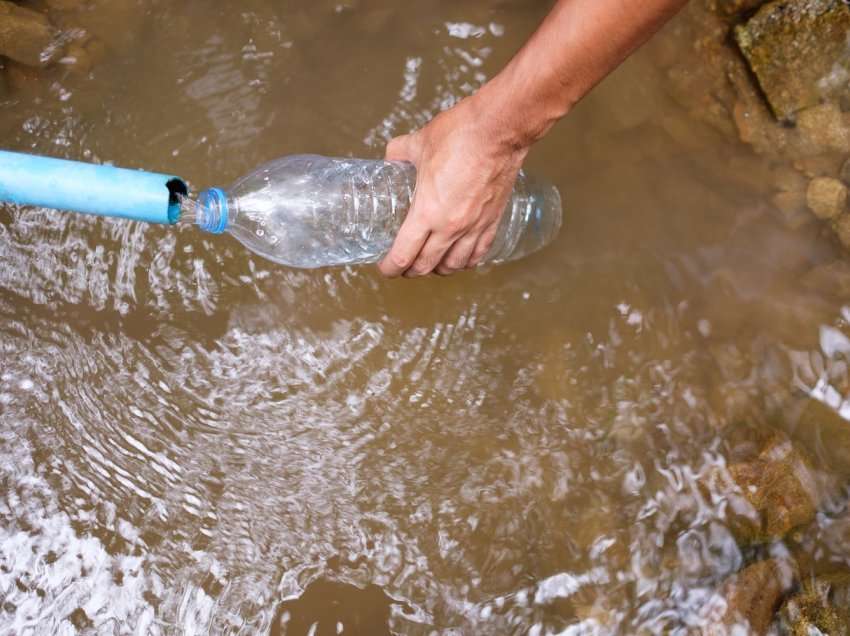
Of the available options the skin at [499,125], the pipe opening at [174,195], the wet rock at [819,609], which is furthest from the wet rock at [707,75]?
the pipe opening at [174,195]

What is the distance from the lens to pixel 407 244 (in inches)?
69.1

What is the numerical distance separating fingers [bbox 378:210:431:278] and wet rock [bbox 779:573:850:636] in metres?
1.28

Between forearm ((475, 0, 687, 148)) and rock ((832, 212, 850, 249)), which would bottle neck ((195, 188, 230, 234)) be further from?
rock ((832, 212, 850, 249))

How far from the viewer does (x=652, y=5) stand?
147 centimetres

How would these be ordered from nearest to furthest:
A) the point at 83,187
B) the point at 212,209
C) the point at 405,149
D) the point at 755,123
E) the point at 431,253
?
the point at 83,187, the point at 212,209, the point at 431,253, the point at 405,149, the point at 755,123

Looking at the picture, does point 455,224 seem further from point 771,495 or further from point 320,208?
point 771,495

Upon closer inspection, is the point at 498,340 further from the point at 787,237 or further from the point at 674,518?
the point at 787,237

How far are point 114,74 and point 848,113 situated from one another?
2163 millimetres

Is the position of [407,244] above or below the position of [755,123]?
below

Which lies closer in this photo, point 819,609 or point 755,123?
point 819,609

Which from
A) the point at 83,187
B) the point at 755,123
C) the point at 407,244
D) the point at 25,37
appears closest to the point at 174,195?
the point at 83,187

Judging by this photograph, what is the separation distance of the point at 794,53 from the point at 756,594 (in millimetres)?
1543

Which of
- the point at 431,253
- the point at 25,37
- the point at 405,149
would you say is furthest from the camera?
the point at 25,37

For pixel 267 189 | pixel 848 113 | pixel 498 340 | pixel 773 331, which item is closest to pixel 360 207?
pixel 267 189
